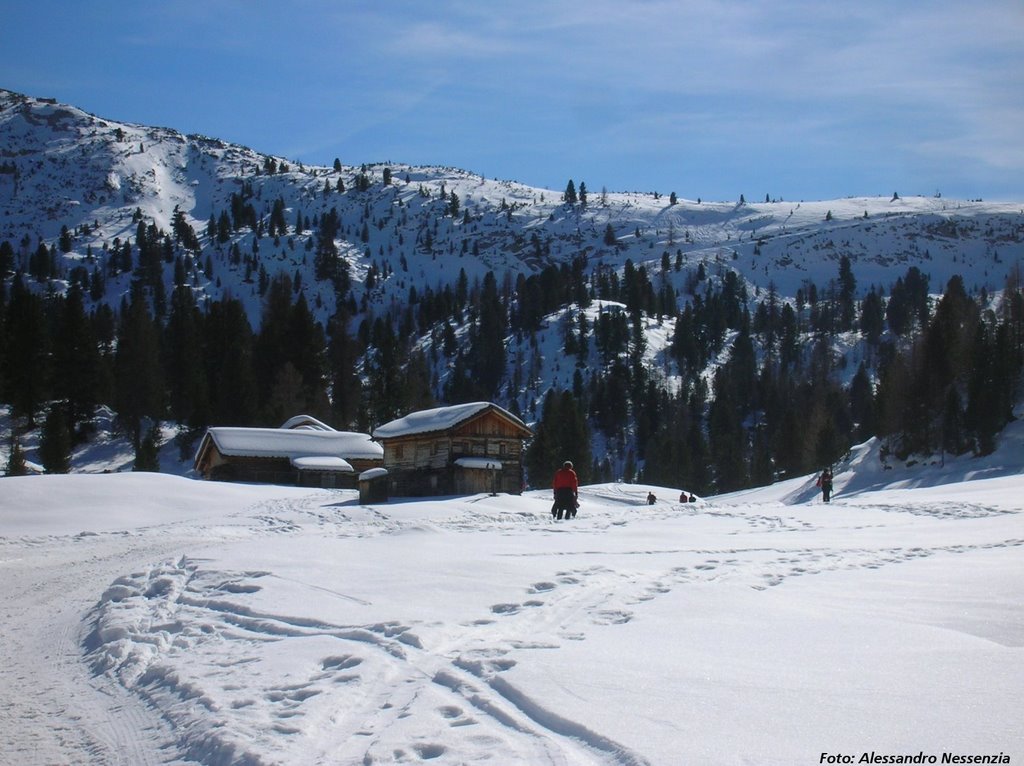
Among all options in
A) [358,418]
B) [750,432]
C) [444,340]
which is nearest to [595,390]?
[750,432]

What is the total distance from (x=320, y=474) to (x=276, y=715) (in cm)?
4704

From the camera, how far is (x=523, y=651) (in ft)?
23.3

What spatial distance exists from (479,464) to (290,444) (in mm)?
15177

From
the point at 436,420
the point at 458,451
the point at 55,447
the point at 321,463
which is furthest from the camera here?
the point at 55,447

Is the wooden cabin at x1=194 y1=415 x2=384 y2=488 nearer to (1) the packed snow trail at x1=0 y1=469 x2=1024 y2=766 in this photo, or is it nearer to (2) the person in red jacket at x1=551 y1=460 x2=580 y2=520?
(2) the person in red jacket at x1=551 y1=460 x2=580 y2=520

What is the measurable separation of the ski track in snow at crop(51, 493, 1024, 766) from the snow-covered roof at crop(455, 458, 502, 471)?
Result: 1131 inches

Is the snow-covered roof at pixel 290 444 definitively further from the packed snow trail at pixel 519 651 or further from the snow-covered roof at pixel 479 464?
the packed snow trail at pixel 519 651

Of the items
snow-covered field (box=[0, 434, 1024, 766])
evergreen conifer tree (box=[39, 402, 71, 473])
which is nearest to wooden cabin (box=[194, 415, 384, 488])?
evergreen conifer tree (box=[39, 402, 71, 473])

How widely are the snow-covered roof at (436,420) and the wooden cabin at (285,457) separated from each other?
7.30 metres

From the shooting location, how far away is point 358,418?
80.1 metres

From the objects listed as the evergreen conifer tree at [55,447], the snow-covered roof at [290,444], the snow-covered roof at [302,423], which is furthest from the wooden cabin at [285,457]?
the evergreen conifer tree at [55,447]

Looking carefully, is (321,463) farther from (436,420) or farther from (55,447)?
(55,447)

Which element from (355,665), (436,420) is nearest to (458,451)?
(436,420)

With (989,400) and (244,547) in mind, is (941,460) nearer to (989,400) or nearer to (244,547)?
(989,400)
